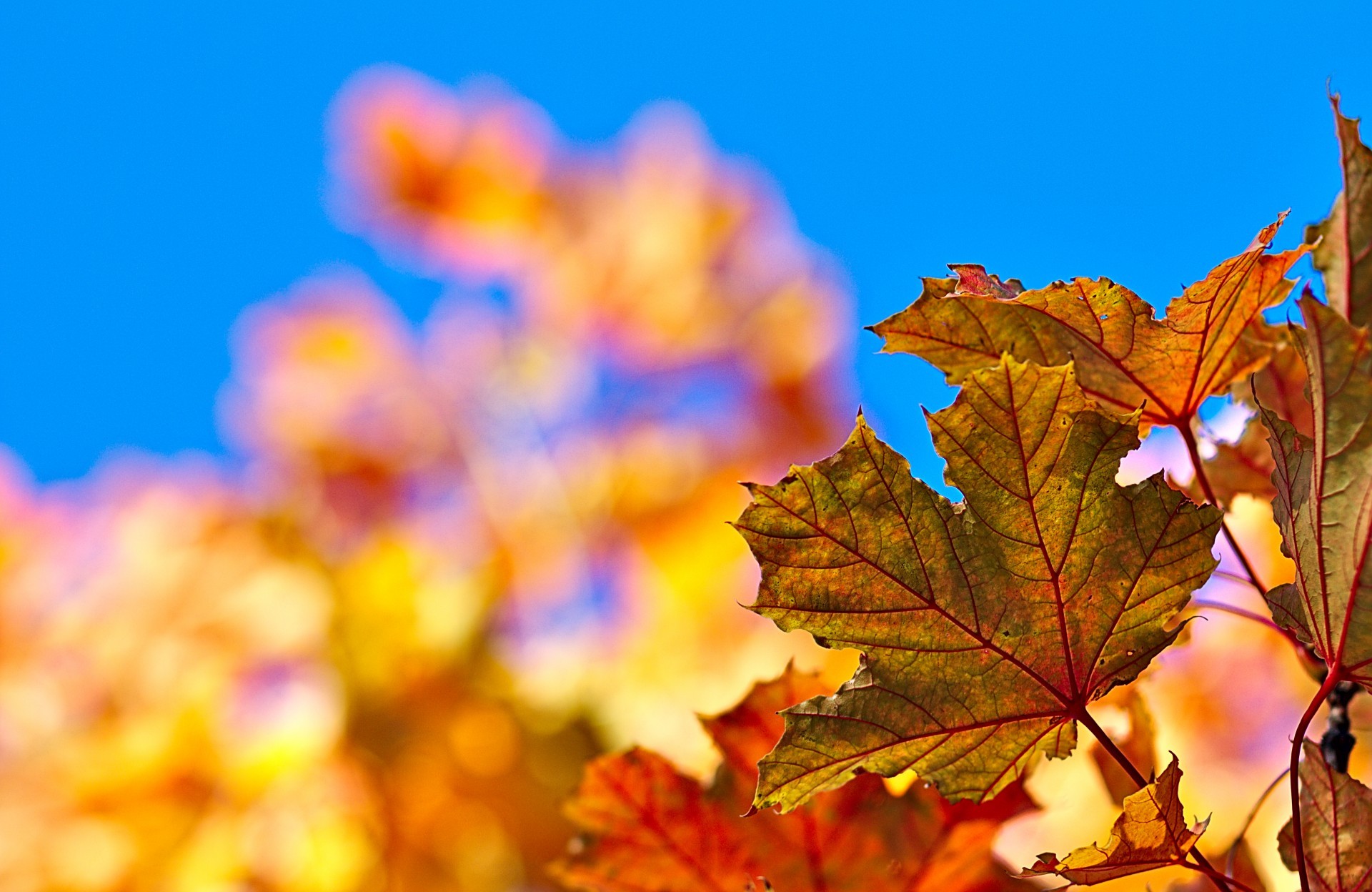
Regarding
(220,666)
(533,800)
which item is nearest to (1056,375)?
(533,800)

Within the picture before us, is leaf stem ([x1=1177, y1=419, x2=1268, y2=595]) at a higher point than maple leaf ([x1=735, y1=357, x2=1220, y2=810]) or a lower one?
higher

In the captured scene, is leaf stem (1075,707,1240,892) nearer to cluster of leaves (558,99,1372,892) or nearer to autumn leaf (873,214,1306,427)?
cluster of leaves (558,99,1372,892)

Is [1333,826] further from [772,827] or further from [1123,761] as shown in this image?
[772,827]

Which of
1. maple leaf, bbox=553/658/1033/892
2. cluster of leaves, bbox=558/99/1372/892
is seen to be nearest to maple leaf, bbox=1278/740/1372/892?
cluster of leaves, bbox=558/99/1372/892


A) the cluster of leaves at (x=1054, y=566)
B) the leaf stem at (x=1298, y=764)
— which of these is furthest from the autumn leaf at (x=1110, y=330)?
the leaf stem at (x=1298, y=764)

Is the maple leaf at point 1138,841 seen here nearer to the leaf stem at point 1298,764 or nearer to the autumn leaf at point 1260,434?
the leaf stem at point 1298,764
